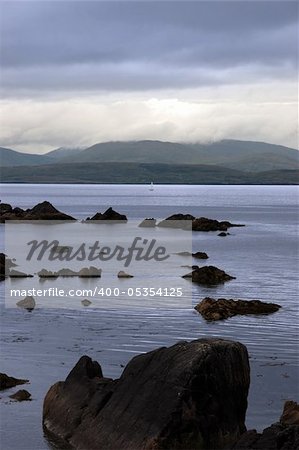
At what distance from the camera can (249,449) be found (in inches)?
676

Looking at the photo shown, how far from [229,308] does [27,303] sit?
11.2m

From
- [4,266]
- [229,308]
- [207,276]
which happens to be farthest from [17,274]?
[229,308]

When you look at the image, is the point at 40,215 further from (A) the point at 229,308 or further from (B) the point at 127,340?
(B) the point at 127,340

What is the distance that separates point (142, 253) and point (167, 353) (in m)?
56.9

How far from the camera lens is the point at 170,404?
63.9 feet

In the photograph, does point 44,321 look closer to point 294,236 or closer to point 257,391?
point 257,391

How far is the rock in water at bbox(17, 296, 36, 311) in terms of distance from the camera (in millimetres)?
43719

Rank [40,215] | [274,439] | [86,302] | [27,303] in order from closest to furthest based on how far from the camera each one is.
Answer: [274,439] → [27,303] → [86,302] → [40,215]

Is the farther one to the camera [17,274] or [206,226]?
[206,226]


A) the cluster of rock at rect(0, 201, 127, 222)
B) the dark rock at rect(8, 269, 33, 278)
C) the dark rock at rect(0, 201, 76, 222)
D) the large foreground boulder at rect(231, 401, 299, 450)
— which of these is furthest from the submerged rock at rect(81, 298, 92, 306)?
the dark rock at rect(0, 201, 76, 222)

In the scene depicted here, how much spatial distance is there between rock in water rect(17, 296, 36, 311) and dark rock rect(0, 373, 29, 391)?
16.1 meters

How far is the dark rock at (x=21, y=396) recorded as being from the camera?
25.5m

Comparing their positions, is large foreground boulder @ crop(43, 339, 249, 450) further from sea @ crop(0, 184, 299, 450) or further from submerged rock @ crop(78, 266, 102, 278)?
submerged rock @ crop(78, 266, 102, 278)

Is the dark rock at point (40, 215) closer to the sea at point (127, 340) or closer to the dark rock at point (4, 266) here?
the dark rock at point (4, 266)
